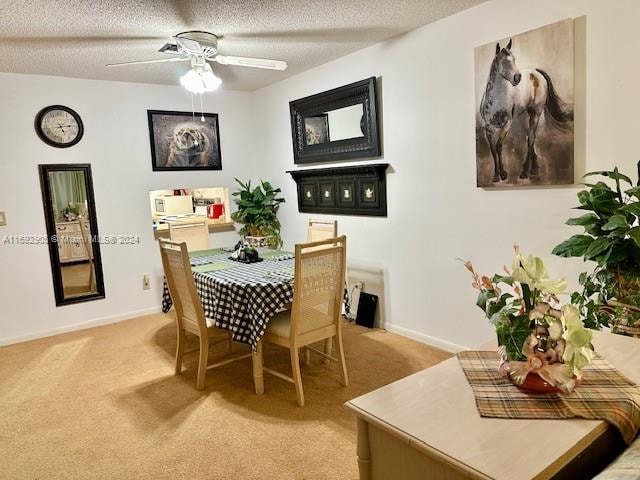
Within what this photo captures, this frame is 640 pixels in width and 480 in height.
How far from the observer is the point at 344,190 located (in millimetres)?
4238

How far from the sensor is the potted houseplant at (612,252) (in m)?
1.97

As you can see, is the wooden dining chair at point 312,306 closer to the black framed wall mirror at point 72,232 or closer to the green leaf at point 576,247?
the green leaf at point 576,247

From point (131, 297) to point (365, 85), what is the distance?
316 cm

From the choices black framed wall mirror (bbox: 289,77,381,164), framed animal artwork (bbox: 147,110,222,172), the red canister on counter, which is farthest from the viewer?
the red canister on counter

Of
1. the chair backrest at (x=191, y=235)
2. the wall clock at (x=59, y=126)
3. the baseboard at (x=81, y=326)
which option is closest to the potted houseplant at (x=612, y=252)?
the chair backrest at (x=191, y=235)

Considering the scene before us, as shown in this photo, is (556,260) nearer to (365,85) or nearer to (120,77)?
(365,85)

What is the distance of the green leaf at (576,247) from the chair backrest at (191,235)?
3.08 m

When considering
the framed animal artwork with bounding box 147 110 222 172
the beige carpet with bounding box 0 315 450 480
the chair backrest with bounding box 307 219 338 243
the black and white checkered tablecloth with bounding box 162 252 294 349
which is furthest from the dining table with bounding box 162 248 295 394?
the framed animal artwork with bounding box 147 110 222 172

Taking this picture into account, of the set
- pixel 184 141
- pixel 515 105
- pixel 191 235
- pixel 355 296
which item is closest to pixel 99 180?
pixel 184 141

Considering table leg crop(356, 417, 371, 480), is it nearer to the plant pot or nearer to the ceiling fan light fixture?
the plant pot

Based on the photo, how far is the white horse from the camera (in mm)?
2605

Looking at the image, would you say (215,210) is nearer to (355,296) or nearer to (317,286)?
(355,296)

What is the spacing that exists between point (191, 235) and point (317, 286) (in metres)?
1.96

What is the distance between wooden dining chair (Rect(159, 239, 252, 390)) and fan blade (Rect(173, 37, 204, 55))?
133 cm
